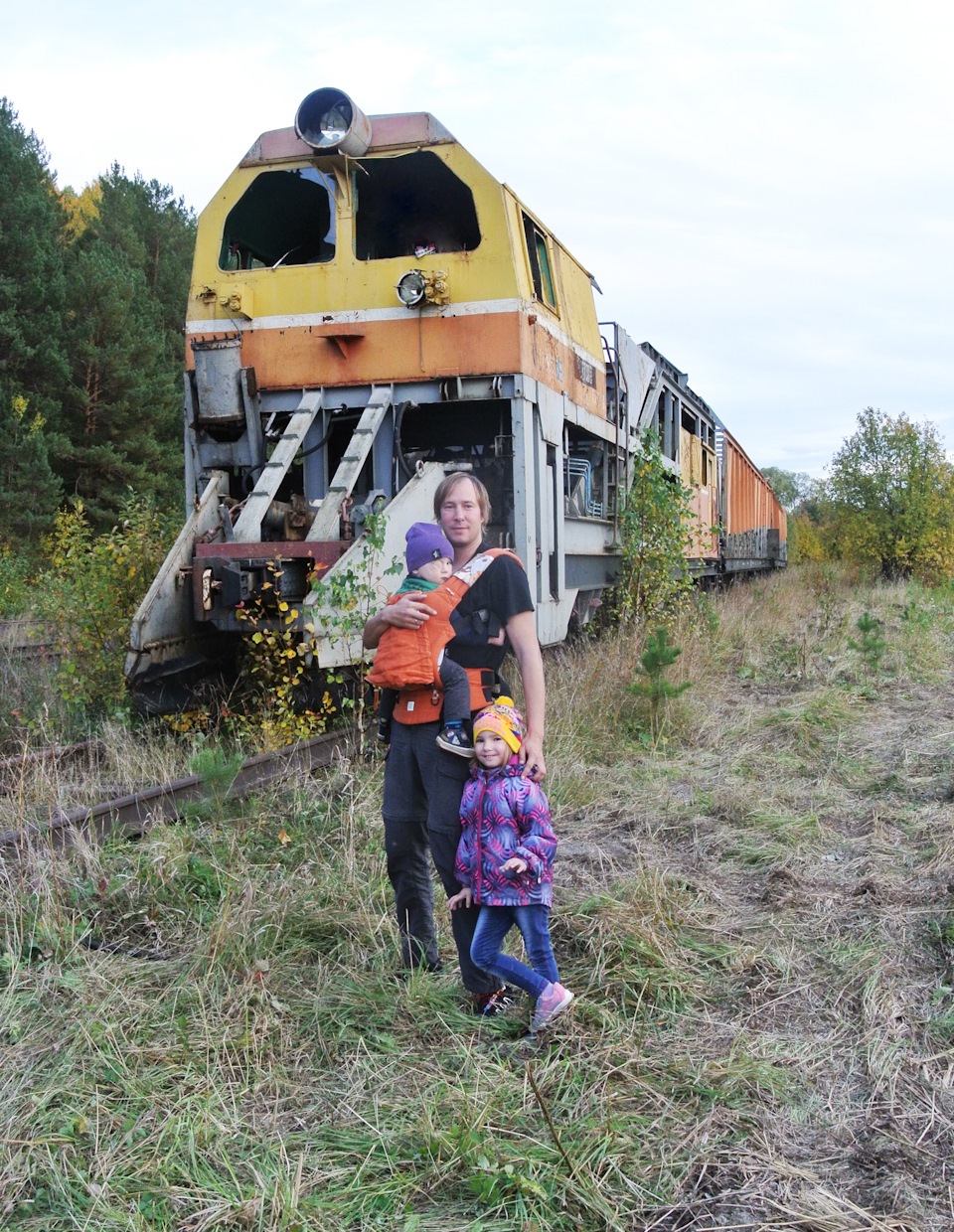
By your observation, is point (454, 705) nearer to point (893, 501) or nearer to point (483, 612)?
point (483, 612)

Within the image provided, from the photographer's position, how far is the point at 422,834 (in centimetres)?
327

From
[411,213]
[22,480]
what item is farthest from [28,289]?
[411,213]

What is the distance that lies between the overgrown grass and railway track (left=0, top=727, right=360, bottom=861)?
0.16 meters

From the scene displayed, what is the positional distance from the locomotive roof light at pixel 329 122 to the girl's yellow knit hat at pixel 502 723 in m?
5.09

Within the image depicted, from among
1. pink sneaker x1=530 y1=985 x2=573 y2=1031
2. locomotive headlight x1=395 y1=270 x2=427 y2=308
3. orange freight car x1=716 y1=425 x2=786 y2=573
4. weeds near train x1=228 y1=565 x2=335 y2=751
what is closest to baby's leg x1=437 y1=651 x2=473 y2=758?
pink sneaker x1=530 y1=985 x2=573 y2=1031

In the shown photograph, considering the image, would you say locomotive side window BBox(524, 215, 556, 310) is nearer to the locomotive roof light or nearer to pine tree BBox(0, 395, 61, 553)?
the locomotive roof light

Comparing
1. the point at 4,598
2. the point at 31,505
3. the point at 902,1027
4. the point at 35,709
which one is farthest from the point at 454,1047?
the point at 31,505

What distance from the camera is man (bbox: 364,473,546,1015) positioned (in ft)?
9.95

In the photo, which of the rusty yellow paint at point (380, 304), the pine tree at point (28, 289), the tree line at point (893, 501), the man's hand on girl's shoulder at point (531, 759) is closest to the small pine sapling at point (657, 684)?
the rusty yellow paint at point (380, 304)

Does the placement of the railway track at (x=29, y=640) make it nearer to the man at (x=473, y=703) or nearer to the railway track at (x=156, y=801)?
the railway track at (x=156, y=801)

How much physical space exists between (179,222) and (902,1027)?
110ft

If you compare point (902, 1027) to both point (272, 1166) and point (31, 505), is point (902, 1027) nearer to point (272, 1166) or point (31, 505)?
point (272, 1166)

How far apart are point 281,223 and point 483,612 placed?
5.74 metres

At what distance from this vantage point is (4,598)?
45.7 feet
